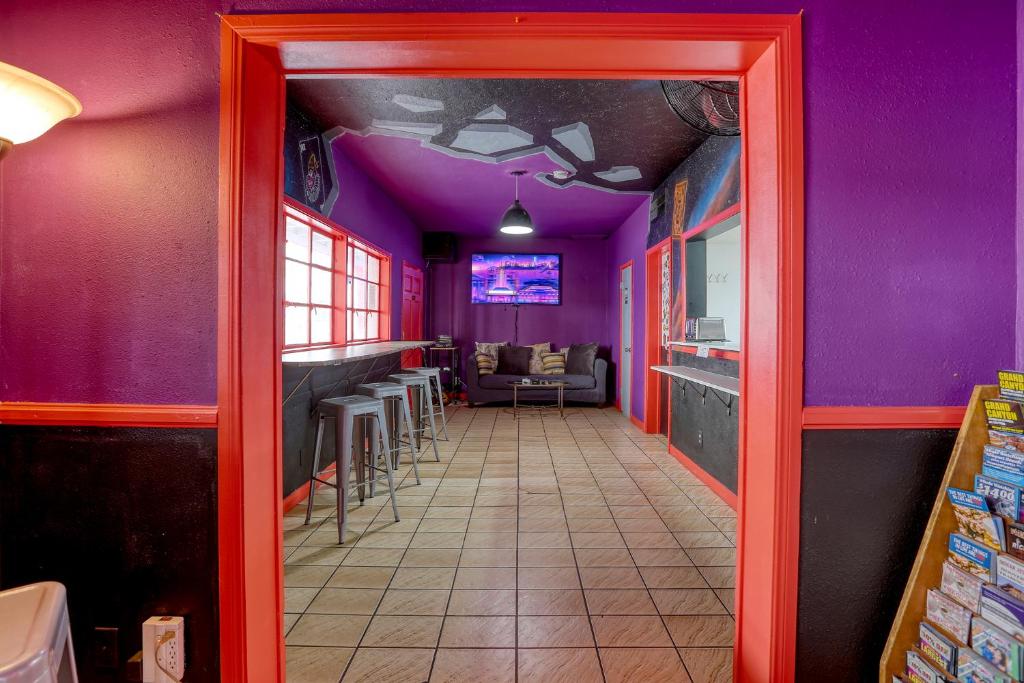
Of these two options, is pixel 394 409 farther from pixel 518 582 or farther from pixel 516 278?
pixel 516 278

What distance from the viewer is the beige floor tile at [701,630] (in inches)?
73.1

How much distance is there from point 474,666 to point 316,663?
0.57 meters

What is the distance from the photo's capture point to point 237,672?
4.52ft

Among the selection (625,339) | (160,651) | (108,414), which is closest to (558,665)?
(160,651)

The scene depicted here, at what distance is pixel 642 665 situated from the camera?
5.70ft

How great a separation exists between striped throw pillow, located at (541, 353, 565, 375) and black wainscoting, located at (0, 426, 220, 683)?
6380mm

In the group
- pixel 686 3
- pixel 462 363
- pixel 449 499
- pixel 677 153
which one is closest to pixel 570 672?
pixel 449 499

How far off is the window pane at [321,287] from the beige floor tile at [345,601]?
2.36m

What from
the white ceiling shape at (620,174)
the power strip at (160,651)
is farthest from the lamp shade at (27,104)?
the white ceiling shape at (620,174)

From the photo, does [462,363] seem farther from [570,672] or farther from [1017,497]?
[1017,497]

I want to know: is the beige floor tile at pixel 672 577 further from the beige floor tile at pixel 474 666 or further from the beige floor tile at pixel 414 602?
the beige floor tile at pixel 414 602

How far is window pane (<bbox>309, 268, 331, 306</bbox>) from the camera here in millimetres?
3936

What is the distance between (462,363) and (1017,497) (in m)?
7.33

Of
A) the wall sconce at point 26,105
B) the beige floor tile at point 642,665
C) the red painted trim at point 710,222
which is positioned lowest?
the beige floor tile at point 642,665
